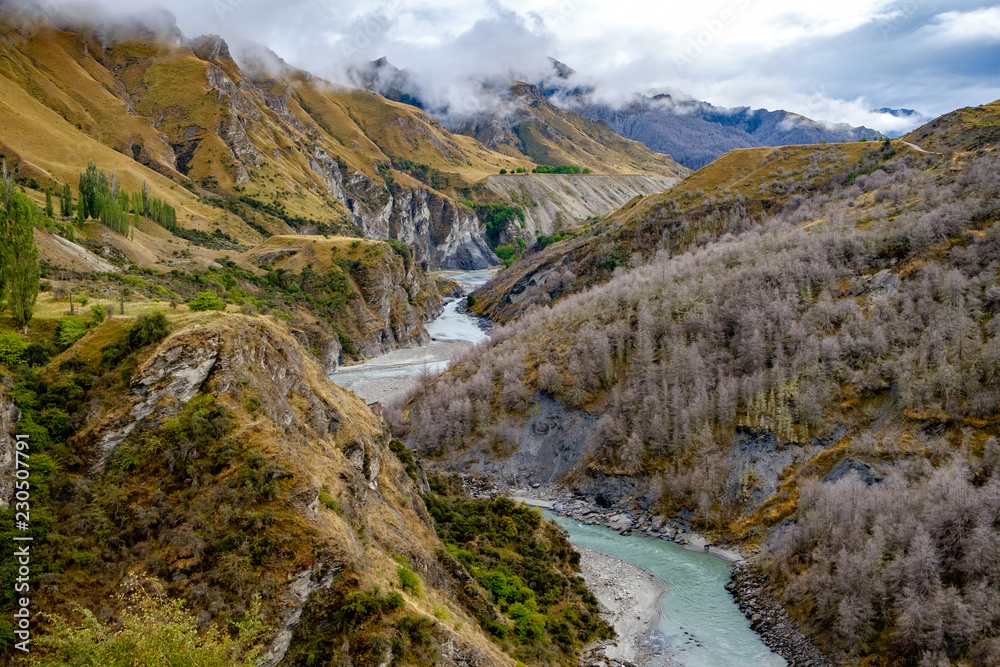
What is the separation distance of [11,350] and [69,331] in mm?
2943

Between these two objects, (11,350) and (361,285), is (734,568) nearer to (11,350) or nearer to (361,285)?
(11,350)

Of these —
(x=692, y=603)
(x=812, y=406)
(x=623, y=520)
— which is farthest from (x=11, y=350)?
(x=812, y=406)

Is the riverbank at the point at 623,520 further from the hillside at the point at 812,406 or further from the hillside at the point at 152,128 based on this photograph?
the hillside at the point at 152,128

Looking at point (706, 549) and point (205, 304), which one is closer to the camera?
point (205, 304)

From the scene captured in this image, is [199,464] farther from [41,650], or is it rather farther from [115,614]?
[41,650]

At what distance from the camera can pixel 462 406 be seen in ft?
257

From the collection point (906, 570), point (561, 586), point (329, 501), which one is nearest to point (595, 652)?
point (561, 586)

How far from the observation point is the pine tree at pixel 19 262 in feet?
93.0

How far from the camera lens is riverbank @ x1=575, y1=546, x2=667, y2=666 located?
39.1 m

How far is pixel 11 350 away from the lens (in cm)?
2556

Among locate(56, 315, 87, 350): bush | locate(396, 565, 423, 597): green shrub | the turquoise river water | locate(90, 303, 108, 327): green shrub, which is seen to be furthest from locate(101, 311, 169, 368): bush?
the turquoise river water

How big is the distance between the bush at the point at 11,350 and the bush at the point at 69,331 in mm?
1606

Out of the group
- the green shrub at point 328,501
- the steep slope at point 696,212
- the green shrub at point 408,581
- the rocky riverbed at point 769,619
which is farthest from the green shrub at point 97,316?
the steep slope at point 696,212

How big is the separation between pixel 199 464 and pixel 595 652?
26595mm
